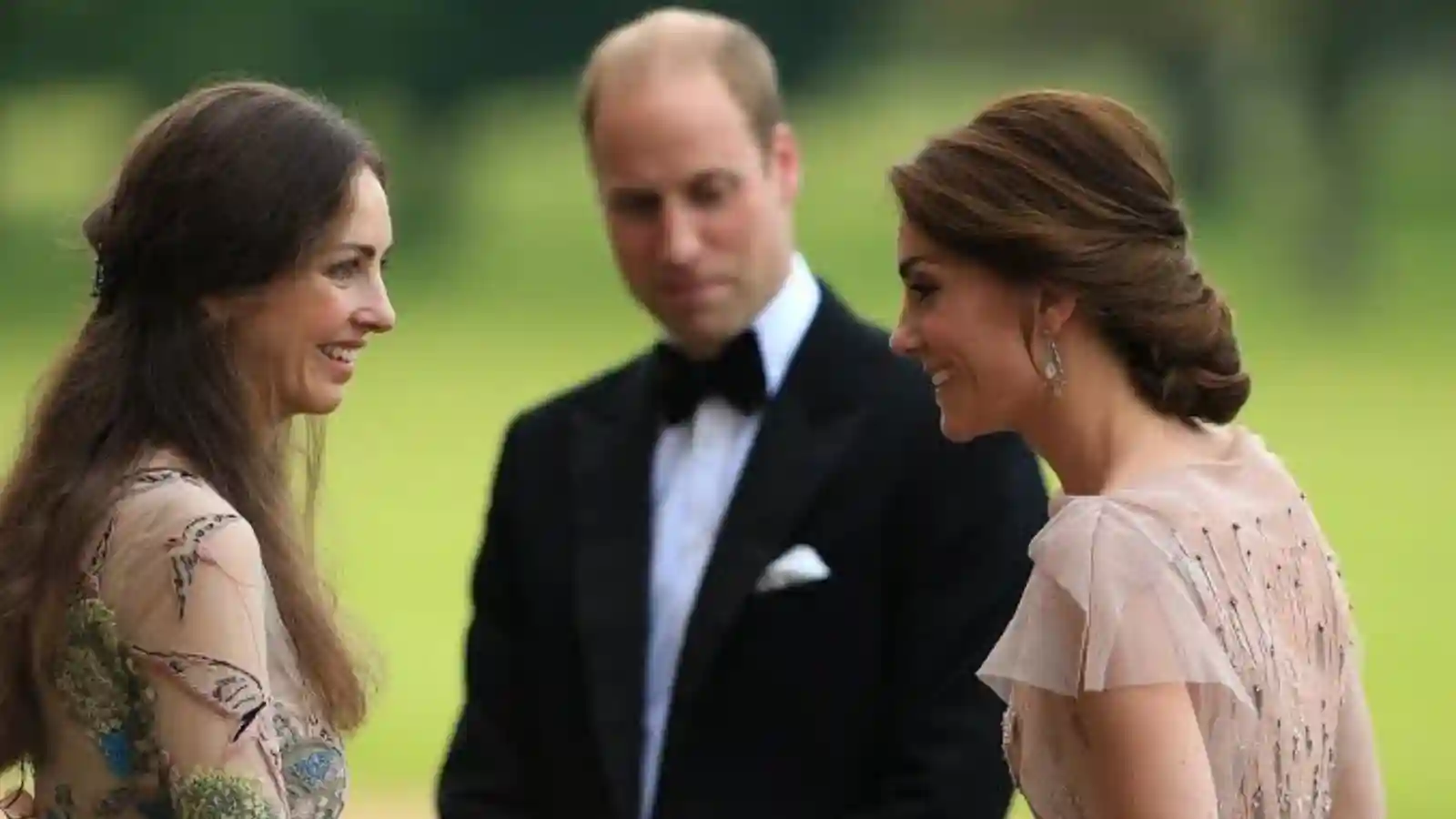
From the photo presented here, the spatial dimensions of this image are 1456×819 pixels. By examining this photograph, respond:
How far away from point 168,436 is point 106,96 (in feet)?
24.5

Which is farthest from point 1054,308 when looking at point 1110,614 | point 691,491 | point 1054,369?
point 691,491

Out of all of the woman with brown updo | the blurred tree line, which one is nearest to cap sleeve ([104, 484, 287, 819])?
the woman with brown updo

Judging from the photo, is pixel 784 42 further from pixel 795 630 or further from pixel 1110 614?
pixel 1110 614

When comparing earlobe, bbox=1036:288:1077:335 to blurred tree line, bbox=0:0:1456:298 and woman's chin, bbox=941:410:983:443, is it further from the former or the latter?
blurred tree line, bbox=0:0:1456:298

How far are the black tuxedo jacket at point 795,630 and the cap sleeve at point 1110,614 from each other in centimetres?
Result: 68

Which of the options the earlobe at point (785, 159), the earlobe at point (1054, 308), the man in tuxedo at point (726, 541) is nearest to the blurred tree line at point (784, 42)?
the earlobe at point (785, 159)

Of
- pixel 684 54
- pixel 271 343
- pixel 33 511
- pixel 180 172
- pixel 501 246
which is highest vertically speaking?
pixel 501 246

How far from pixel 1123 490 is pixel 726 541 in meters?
0.83

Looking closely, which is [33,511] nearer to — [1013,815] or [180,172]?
[180,172]

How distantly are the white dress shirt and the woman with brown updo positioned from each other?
2.33 ft

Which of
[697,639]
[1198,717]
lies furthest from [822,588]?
[1198,717]

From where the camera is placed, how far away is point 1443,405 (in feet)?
31.4

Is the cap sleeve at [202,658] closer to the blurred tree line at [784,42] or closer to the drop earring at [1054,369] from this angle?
the drop earring at [1054,369]

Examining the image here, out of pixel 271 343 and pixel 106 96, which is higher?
pixel 106 96
